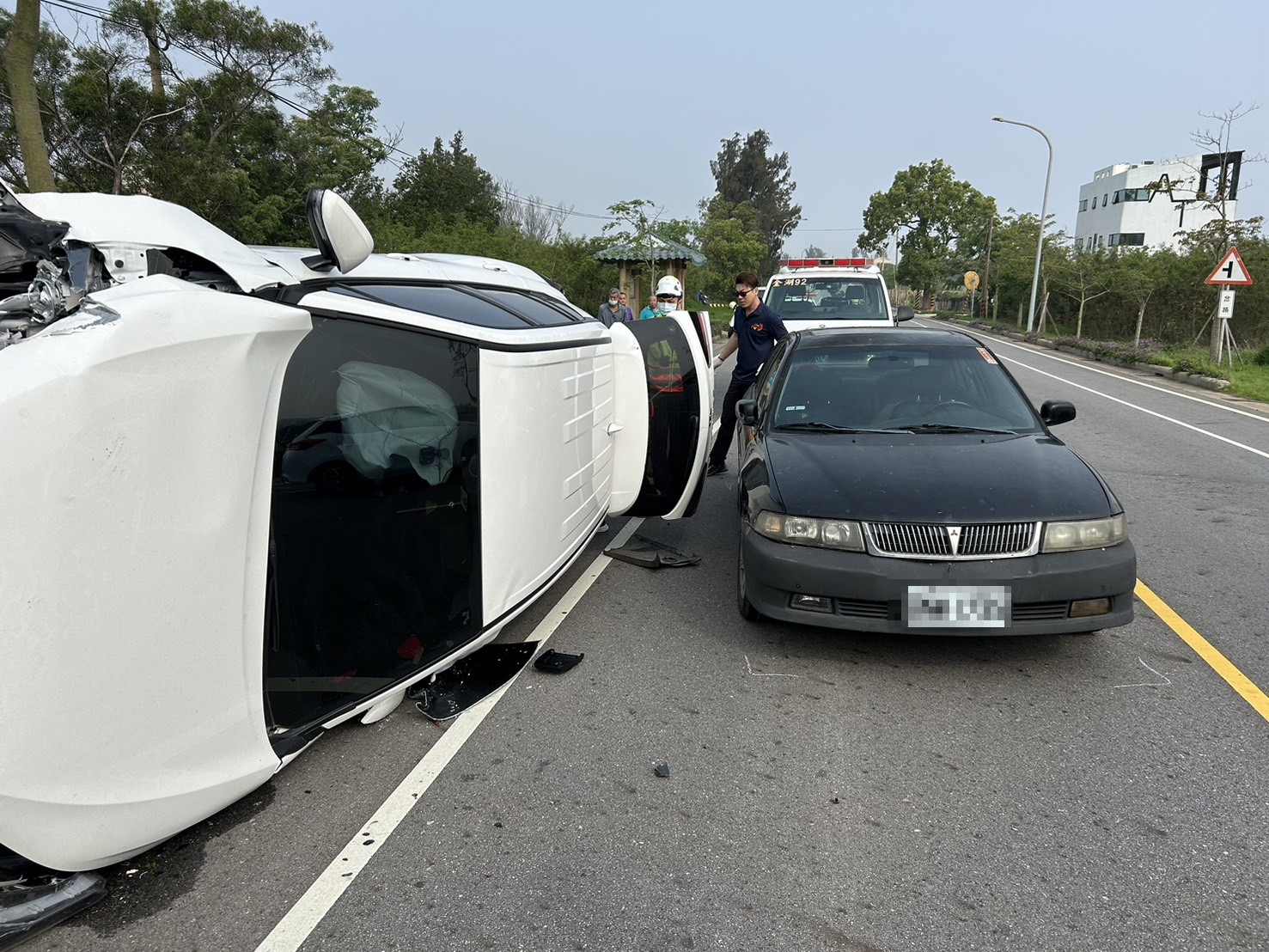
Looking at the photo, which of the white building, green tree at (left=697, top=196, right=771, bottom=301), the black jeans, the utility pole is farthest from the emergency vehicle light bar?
the white building

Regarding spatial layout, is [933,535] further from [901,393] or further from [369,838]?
[369,838]

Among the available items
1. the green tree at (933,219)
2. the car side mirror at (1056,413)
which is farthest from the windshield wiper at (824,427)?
the green tree at (933,219)

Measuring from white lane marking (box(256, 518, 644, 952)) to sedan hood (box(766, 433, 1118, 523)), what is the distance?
65.2 inches

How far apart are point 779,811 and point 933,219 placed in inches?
2720

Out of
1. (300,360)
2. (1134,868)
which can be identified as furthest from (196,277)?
(1134,868)

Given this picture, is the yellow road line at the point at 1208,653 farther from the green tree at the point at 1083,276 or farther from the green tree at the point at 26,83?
the green tree at the point at 1083,276

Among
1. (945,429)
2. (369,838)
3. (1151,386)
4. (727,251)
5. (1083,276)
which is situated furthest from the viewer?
(727,251)

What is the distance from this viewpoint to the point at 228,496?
2305 mm

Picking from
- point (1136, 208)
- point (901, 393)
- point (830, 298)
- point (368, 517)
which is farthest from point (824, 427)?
point (1136, 208)

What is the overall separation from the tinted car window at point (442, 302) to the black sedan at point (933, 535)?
1.47 metres

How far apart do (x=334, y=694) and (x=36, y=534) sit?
118 centimetres

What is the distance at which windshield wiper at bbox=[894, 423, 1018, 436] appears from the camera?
15.0 feet

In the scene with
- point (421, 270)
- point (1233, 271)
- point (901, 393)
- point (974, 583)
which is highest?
point (1233, 271)

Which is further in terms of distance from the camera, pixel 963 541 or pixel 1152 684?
pixel 1152 684
